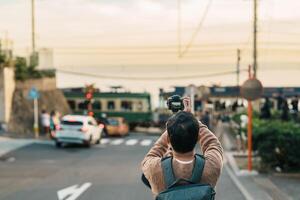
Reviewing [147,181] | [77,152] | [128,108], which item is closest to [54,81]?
[128,108]

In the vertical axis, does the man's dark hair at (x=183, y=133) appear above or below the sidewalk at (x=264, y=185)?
above

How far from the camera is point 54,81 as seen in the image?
42.6m

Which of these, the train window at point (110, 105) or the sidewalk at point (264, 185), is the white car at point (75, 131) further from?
the train window at point (110, 105)

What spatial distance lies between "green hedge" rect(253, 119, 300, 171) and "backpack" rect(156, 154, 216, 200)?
12.3m

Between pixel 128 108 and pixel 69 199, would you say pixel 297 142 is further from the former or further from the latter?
pixel 128 108

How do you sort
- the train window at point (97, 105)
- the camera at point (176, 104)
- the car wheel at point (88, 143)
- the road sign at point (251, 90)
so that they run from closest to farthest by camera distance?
the camera at point (176, 104) → the road sign at point (251, 90) → the car wheel at point (88, 143) → the train window at point (97, 105)

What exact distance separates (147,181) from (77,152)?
2020cm

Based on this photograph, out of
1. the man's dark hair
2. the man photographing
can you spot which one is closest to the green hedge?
the man photographing

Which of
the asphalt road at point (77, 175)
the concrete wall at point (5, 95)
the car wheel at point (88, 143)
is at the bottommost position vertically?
the car wheel at point (88, 143)

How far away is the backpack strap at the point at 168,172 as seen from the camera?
4020 mm

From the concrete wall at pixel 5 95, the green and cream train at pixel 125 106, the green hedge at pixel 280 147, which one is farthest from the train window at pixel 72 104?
the green hedge at pixel 280 147

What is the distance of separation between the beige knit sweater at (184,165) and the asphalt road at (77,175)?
26.8ft

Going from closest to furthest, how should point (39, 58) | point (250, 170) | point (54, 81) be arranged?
point (250, 170), point (39, 58), point (54, 81)

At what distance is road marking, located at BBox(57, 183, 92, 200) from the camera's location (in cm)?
1266
